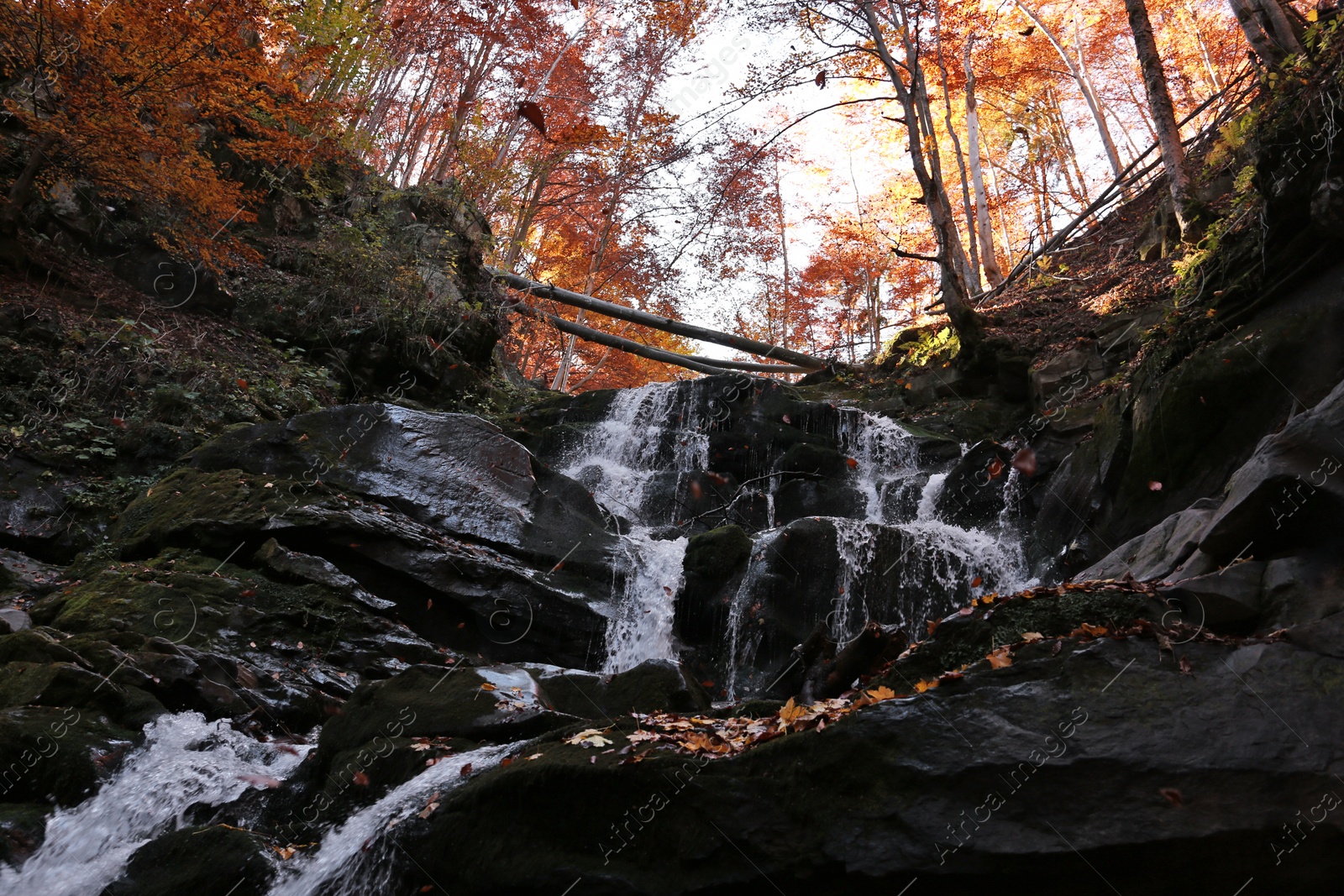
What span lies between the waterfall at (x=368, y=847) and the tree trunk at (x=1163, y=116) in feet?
30.9

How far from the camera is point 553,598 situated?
26.7 feet

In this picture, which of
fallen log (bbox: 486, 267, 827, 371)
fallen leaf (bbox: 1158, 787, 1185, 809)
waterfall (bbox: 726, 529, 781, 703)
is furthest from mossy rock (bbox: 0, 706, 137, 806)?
fallen log (bbox: 486, 267, 827, 371)

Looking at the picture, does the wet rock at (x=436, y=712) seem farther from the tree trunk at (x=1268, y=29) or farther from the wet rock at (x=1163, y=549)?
the tree trunk at (x=1268, y=29)

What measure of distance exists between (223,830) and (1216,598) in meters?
5.30

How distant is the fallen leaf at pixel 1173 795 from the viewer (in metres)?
2.72

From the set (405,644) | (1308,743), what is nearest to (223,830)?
(405,644)

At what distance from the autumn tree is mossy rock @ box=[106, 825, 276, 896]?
303 inches

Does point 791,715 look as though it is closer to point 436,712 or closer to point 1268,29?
point 436,712

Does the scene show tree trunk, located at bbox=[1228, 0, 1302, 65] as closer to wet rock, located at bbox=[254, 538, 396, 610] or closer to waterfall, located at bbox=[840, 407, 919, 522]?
waterfall, located at bbox=[840, 407, 919, 522]

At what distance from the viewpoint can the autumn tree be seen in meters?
7.86

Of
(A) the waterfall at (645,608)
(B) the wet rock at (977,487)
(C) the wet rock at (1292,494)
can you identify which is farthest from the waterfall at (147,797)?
(B) the wet rock at (977,487)

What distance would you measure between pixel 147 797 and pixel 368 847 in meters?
1.56

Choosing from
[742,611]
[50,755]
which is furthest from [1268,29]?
[50,755]

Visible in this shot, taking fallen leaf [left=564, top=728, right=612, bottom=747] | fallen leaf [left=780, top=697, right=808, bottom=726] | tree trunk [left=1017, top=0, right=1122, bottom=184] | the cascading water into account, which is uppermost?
tree trunk [left=1017, top=0, right=1122, bottom=184]
